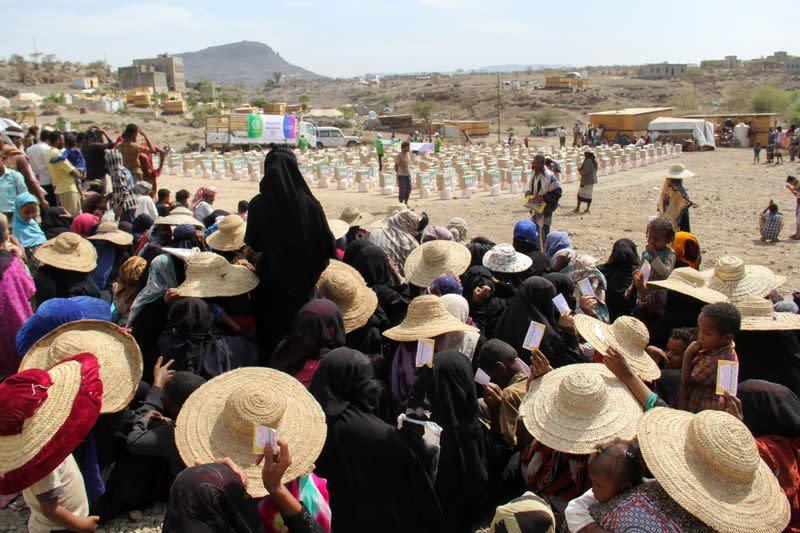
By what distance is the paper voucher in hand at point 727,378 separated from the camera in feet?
8.66

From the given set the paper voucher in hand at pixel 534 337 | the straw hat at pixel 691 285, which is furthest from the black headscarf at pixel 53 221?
the straw hat at pixel 691 285

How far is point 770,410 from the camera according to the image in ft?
8.21

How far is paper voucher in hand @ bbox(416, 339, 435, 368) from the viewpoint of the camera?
3072 mm

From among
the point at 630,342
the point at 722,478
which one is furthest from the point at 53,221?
the point at 722,478

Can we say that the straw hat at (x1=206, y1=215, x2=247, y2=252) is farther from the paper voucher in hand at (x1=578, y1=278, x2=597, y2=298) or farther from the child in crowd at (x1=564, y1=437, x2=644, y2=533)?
the child in crowd at (x1=564, y1=437, x2=644, y2=533)

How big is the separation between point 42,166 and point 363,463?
811 cm

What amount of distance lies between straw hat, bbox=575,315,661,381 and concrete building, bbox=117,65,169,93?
77610 millimetres

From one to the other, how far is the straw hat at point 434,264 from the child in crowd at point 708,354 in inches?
79.6

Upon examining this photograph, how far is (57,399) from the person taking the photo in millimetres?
2377

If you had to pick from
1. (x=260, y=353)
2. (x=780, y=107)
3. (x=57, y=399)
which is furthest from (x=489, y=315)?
(x=780, y=107)

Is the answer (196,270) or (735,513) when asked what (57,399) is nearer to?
(196,270)

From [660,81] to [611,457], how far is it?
81.8m

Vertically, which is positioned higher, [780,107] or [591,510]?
[780,107]

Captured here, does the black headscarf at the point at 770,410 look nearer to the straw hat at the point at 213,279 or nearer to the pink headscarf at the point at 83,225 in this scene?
the straw hat at the point at 213,279
